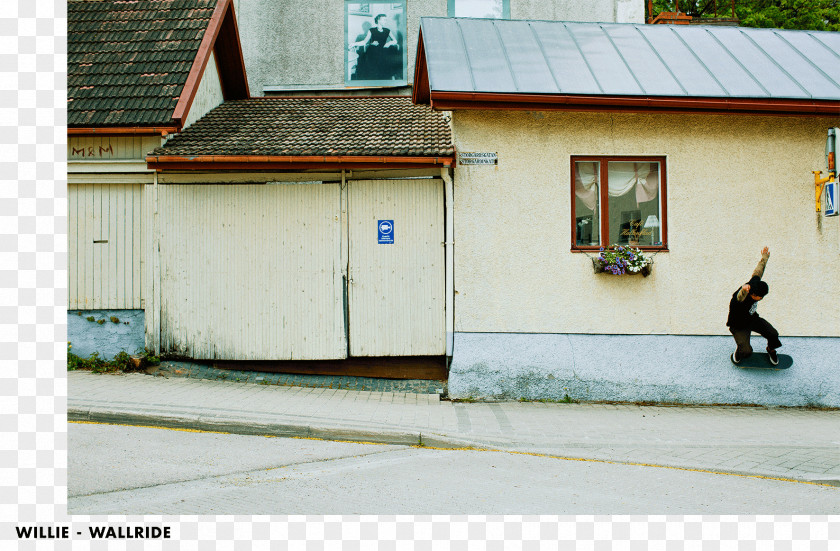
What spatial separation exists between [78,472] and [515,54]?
7.72 meters

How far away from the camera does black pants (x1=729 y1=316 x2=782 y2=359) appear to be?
8.32 meters

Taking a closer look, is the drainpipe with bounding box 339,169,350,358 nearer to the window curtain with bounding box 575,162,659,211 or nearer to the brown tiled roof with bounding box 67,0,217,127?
the brown tiled roof with bounding box 67,0,217,127

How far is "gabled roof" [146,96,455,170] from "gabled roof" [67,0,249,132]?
663 millimetres

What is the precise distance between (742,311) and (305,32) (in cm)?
1080

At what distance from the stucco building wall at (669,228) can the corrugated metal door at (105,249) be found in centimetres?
462

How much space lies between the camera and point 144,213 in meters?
9.09

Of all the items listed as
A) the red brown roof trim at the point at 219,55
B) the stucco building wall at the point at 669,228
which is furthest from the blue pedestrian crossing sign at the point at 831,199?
the red brown roof trim at the point at 219,55

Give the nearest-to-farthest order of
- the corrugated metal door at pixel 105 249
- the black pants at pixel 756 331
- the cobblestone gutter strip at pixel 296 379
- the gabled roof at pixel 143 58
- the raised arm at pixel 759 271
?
the raised arm at pixel 759 271 → the black pants at pixel 756 331 → the cobblestone gutter strip at pixel 296 379 → the corrugated metal door at pixel 105 249 → the gabled roof at pixel 143 58

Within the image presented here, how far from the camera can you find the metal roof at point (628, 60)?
8633 millimetres

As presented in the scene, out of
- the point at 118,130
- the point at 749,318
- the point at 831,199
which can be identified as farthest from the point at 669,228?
the point at 118,130

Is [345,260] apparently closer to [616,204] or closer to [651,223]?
[616,204]

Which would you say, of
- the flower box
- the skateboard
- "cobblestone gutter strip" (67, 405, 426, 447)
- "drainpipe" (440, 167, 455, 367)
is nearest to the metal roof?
"drainpipe" (440, 167, 455, 367)

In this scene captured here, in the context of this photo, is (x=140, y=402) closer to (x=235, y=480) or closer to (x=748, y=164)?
(x=235, y=480)

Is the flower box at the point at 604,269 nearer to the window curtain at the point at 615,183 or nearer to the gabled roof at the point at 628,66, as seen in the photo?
the window curtain at the point at 615,183
